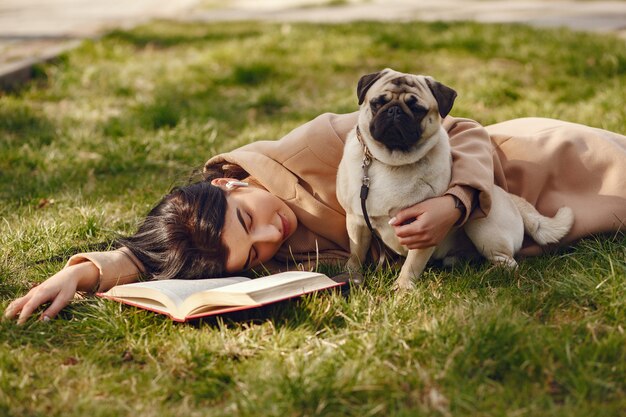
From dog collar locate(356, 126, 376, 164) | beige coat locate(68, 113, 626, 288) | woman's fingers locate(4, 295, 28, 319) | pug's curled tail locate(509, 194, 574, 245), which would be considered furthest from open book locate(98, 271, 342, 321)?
pug's curled tail locate(509, 194, 574, 245)

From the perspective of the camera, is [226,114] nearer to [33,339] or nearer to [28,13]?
[33,339]

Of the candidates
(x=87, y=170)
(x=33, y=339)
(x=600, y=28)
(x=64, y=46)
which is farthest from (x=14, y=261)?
(x=600, y=28)

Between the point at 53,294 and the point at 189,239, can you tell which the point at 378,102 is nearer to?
the point at 189,239

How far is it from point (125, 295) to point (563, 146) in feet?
6.61

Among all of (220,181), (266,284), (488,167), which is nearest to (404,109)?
(488,167)

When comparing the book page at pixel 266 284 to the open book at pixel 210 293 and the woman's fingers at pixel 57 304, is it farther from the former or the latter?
the woman's fingers at pixel 57 304

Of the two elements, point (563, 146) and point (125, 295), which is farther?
point (563, 146)

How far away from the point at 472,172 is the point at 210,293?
113 cm

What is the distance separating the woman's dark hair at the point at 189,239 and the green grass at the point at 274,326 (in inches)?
12.5

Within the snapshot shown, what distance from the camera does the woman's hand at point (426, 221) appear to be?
2.58 meters

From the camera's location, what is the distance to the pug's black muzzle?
2.53m

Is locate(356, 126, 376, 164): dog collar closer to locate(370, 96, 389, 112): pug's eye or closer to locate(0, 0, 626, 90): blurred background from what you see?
locate(370, 96, 389, 112): pug's eye

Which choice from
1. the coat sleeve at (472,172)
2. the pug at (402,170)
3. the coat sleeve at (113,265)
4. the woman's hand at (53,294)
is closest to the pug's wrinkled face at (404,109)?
the pug at (402,170)

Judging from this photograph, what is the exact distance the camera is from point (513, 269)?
277cm
